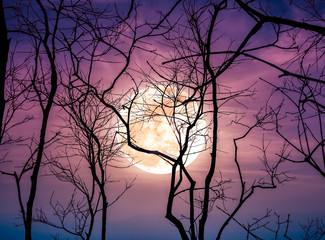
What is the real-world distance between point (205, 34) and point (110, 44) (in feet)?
Result: 8.06

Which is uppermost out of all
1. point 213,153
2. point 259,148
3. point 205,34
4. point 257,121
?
point 205,34

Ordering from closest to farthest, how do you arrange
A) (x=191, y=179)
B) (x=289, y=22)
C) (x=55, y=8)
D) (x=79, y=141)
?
(x=289, y=22) < (x=191, y=179) < (x=55, y=8) < (x=79, y=141)

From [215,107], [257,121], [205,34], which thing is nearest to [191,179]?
[215,107]

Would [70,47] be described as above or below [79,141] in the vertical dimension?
above

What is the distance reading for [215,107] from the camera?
4.74 metres

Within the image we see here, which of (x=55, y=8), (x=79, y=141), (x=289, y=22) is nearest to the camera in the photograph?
(x=289, y=22)

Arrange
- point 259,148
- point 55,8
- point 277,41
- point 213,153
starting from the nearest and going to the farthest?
point 277,41, point 213,153, point 55,8, point 259,148

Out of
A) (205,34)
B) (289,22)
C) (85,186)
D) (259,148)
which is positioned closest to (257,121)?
(259,148)

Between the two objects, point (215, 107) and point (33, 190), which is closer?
point (215, 107)

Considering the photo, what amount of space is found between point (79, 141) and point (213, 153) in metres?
6.53

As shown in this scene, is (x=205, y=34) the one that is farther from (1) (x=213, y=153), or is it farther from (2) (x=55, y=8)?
(2) (x=55, y=8)

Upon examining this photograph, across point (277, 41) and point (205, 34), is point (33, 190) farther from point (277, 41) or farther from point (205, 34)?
point (277, 41)

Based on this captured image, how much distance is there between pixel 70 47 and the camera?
23.6 ft

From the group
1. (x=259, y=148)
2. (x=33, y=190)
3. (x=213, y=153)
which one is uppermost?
(x=259, y=148)
